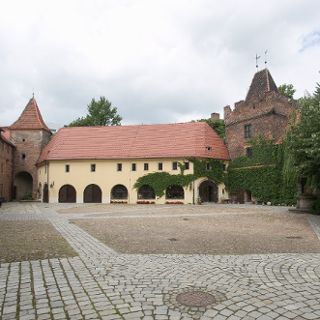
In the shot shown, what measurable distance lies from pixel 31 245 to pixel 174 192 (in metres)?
28.6

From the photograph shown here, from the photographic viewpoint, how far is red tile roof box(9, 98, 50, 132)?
1832 inches

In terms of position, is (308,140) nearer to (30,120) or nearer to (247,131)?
(247,131)

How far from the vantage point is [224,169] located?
3950 centimetres

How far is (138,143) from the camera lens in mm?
41156

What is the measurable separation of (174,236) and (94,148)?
3023 centimetres

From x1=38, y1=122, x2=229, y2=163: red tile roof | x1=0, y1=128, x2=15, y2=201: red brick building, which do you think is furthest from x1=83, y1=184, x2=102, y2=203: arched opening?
x1=0, y1=128, x2=15, y2=201: red brick building

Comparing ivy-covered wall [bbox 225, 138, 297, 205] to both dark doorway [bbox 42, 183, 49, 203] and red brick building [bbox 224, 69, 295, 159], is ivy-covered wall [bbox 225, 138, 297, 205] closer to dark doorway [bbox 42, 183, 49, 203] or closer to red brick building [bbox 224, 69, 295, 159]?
red brick building [bbox 224, 69, 295, 159]

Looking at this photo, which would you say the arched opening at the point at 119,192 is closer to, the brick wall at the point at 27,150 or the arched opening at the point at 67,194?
the arched opening at the point at 67,194

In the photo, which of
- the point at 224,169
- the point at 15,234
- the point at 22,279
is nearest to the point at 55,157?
the point at 224,169

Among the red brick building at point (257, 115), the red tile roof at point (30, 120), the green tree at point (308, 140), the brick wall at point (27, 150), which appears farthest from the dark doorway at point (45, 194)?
the green tree at point (308, 140)

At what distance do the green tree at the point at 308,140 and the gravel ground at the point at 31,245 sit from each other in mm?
12317

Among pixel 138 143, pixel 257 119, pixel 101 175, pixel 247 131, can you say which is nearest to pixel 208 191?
pixel 247 131

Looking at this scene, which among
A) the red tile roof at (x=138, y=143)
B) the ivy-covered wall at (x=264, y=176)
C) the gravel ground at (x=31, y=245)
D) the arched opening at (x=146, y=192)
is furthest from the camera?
the red tile roof at (x=138, y=143)

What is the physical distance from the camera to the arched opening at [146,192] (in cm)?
3869
